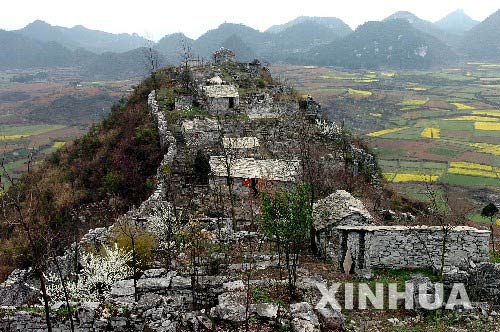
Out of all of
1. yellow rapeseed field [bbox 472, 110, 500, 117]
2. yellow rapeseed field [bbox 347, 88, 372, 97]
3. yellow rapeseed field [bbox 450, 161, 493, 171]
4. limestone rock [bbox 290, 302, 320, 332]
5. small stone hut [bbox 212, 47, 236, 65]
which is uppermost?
small stone hut [bbox 212, 47, 236, 65]

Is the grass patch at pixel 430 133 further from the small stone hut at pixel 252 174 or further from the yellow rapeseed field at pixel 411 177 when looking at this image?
the small stone hut at pixel 252 174

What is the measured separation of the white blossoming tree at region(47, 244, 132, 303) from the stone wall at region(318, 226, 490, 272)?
22.6ft

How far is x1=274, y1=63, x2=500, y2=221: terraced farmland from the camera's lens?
5172cm

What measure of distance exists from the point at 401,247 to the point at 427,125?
243 feet

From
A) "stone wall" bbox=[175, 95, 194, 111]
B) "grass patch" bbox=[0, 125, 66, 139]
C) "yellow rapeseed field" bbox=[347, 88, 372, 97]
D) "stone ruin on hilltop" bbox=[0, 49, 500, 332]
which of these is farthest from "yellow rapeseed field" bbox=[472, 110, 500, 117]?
"grass patch" bbox=[0, 125, 66, 139]

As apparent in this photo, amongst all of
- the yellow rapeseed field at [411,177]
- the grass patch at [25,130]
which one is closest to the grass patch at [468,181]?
the yellow rapeseed field at [411,177]

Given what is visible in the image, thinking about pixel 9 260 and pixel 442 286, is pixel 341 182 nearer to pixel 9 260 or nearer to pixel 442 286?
pixel 442 286

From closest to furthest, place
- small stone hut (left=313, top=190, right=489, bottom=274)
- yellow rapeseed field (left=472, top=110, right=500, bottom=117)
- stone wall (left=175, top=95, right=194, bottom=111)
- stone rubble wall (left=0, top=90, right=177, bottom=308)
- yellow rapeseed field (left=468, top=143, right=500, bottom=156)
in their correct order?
small stone hut (left=313, top=190, right=489, bottom=274) < stone rubble wall (left=0, top=90, right=177, bottom=308) < stone wall (left=175, top=95, right=194, bottom=111) < yellow rapeseed field (left=468, top=143, right=500, bottom=156) < yellow rapeseed field (left=472, top=110, right=500, bottom=117)

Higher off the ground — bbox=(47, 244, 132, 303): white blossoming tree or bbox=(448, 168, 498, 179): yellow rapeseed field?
bbox=(47, 244, 132, 303): white blossoming tree

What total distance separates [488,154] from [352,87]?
74.7 m

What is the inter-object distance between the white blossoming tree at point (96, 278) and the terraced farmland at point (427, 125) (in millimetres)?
17314

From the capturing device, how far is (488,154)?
6344 centimetres

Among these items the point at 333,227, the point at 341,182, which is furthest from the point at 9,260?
the point at 341,182

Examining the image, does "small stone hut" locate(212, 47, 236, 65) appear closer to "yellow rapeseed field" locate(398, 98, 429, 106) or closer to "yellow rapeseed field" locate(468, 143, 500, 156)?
"yellow rapeseed field" locate(468, 143, 500, 156)
